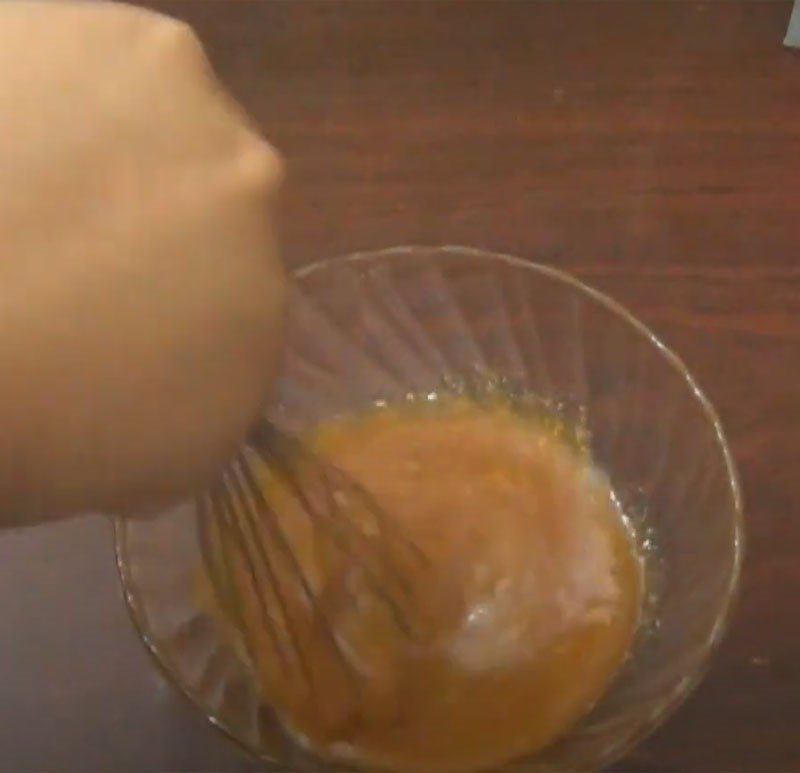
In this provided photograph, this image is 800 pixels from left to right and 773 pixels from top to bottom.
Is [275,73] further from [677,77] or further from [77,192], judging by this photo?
[77,192]

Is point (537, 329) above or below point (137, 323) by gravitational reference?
below

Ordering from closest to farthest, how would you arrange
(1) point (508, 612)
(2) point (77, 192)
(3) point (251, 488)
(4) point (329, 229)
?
(2) point (77, 192) → (3) point (251, 488) → (1) point (508, 612) → (4) point (329, 229)

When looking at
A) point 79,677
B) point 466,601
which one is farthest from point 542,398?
point 79,677

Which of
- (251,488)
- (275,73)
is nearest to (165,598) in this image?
(251,488)

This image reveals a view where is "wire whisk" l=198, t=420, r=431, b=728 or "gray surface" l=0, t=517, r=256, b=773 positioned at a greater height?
"wire whisk" l=198, t=420, r=431, b=728

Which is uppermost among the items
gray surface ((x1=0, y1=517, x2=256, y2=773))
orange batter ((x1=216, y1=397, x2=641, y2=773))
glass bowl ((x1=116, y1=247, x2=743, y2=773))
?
glass bowl ((x1=116, y1=247, x2=743, y2=773))
